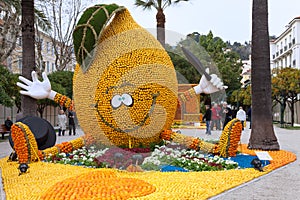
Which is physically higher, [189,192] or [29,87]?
[29,87]

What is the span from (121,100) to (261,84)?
17.4 ft

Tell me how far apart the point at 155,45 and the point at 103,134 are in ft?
7.17

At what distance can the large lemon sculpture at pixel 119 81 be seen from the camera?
775 cm

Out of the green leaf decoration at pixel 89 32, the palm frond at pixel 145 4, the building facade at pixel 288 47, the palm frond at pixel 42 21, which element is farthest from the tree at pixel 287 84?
the green leaf decoration at pixel 89 32

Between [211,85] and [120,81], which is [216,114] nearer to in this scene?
[211,85]

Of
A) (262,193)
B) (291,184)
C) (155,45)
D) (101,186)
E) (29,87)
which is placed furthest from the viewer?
(29,87)

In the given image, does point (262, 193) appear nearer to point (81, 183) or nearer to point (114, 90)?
point (81, 183)

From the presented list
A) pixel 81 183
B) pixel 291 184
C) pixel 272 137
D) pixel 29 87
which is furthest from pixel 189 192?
pixel 272 137

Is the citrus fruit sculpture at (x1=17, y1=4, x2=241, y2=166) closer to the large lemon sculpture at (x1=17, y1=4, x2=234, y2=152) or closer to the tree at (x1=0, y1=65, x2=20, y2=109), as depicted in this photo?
the large lemon sculpture at (x1=17, y1=4, x2=234, y2=152)

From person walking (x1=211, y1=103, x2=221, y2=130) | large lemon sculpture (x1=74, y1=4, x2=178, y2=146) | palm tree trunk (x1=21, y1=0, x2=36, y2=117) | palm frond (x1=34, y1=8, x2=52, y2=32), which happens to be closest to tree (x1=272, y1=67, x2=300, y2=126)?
person walking (x1=211, y1=103, x2=221, y2=130)

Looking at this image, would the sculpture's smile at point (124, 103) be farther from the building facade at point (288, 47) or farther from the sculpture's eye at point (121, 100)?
the building facade at point (288, 47)

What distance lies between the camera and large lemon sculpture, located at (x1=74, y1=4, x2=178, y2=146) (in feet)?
25.4

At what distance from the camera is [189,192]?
19.3ft

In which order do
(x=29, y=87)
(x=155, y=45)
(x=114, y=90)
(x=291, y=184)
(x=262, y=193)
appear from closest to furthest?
(x=262, y=193) < (x=291, y=184) < (x=114, y=90) < (x=155, y=45) < (x=29, y=87)
